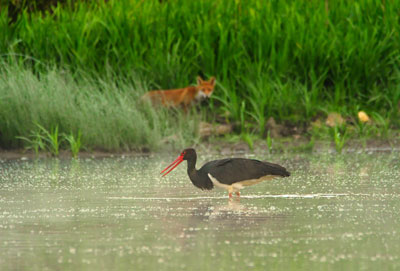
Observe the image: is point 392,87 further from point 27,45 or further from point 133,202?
point 133,202

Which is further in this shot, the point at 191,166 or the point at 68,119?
the point at 68,119

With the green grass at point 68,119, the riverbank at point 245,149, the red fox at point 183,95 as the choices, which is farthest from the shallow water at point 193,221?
the red fox at point 183,95

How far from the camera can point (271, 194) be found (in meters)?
9.32

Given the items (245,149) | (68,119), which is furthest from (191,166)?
(68,119)

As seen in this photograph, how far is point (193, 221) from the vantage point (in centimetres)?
770

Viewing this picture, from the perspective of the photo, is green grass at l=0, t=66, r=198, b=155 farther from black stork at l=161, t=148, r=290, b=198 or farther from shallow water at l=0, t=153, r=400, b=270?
black stork at l=161, t=148, r=290, b=198

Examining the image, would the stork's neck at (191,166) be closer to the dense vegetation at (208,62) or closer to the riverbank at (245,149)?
the riverbank at (245,149)

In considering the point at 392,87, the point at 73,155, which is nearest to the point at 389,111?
the point at 392,87

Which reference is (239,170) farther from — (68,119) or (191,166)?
(68,119)

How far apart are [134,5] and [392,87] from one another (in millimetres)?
5147

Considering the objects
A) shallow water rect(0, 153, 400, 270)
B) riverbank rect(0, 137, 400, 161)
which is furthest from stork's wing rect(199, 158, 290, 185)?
riverbank rect(0, 137, 400, 161)

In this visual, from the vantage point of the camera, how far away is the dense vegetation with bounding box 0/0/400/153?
14.2 m

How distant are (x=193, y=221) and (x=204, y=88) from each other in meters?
7.67

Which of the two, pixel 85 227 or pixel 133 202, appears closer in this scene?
pixel 85 227
